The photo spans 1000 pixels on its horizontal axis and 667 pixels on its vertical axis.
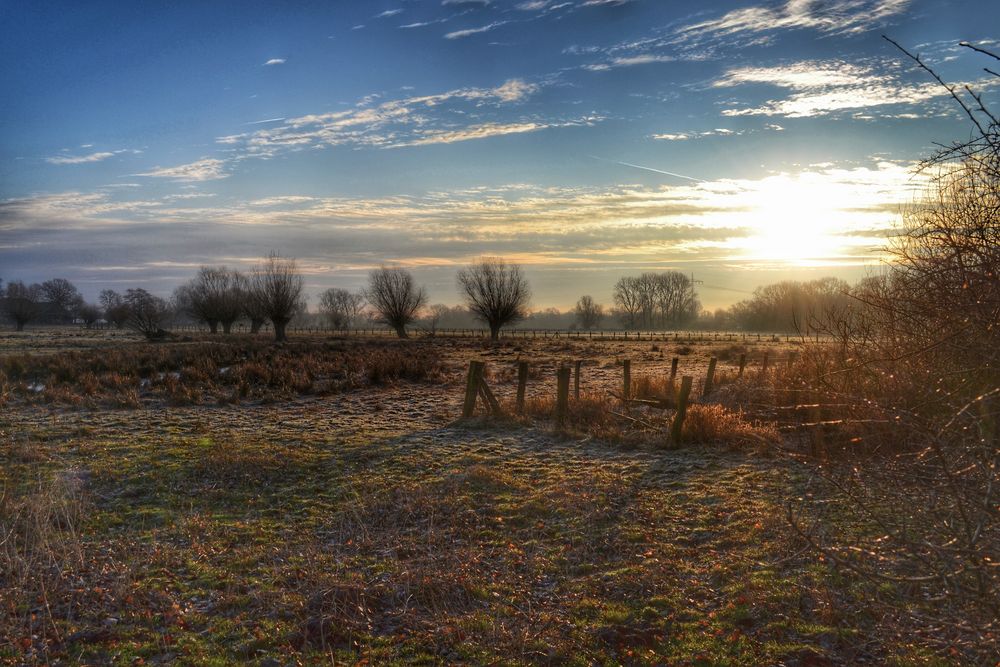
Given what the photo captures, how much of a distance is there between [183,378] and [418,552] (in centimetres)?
1791

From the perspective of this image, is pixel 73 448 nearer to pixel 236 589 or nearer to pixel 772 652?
pixel 236 589

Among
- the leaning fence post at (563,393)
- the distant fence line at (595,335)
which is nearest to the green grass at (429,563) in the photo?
the leaning fence post at (563,393)

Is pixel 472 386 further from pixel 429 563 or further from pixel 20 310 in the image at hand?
pixel 20 310

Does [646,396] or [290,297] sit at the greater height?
[290,297]

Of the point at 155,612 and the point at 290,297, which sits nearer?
the point at 155,612

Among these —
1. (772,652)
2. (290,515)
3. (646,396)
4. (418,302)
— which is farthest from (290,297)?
(772,652)

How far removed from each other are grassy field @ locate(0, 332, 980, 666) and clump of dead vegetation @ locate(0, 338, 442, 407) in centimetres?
440

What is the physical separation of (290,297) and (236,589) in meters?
61.8

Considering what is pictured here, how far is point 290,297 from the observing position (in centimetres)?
6494

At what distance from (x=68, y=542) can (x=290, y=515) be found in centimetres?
260

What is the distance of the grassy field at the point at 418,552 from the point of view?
5488 mm

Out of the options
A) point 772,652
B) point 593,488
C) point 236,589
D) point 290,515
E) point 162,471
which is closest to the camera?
point 772,652

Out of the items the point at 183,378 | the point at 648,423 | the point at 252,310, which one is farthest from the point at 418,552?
the point at 252,310

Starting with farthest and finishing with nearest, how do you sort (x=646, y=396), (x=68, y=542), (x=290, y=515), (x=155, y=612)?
1. (x=646, y=396)
2. (x=290, y=515)
3. (x=68, y=542)
4. (x=155, y=612)
